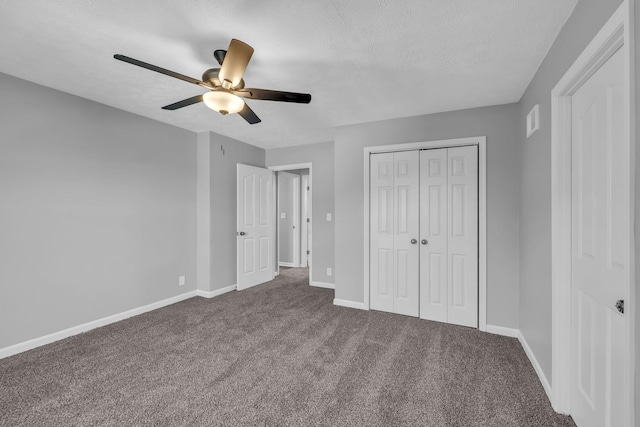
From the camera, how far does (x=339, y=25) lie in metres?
1.72

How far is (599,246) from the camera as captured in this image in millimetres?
1397

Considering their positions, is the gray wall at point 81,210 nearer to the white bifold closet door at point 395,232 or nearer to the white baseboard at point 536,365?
the white bifold closet door at point 395,232

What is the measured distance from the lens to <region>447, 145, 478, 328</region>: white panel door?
118 inches

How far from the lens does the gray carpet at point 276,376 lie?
169cm

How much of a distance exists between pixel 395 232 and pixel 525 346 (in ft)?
5.27

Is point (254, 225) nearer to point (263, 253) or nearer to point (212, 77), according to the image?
point (263, 253)

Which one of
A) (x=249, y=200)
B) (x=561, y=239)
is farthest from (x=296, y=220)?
(x=561, y=239)

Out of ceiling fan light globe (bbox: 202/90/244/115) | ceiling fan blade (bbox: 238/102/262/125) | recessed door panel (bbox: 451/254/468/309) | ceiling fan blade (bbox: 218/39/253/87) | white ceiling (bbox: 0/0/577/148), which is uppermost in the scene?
white ceiling (bbox: 0/0/577/148)

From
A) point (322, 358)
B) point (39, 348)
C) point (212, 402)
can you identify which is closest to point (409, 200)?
point (322, 358)

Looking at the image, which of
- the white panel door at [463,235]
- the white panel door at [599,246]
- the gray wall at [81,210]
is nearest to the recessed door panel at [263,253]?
the gray wall at [81,210]

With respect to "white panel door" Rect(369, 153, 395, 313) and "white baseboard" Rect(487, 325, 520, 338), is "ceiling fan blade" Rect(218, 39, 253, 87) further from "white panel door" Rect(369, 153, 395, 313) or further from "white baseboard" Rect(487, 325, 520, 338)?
"white baseboard" Rect(487, 325, 520, 338)

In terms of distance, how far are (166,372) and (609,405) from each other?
2.72 metres

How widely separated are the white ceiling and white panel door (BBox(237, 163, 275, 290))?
1827 mm

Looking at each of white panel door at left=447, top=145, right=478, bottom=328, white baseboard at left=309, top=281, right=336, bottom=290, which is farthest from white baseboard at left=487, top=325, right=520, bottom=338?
white baseboard at left=309, top=281, right=336, bottom=290
